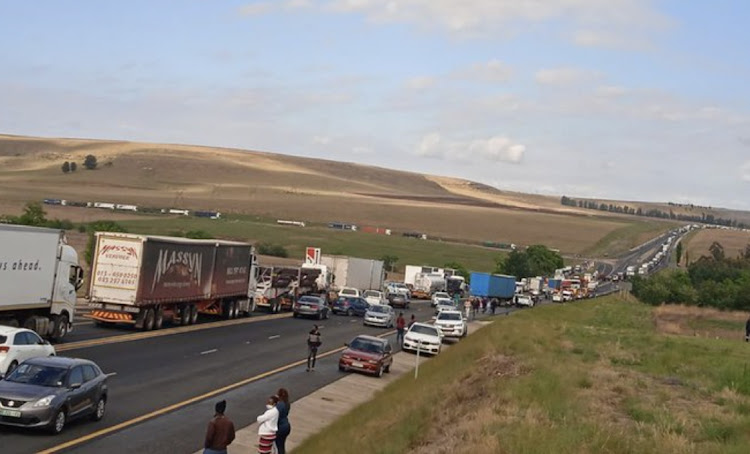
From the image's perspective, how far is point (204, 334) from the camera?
4291cm

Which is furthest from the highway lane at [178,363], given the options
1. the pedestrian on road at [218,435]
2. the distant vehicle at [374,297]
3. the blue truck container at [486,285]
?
the blue truck container at [486,285]

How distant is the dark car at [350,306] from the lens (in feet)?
218

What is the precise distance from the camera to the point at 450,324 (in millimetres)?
51906

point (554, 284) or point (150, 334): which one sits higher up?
point (150, 334)

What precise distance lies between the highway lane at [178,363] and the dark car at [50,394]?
0.34 metres

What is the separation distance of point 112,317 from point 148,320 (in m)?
1.59

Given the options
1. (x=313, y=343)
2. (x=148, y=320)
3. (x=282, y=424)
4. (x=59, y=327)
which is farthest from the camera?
(x=148, y=320)

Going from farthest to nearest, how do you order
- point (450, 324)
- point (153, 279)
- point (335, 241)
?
point (335, 241) → point (450, 324) → point (153, 279)

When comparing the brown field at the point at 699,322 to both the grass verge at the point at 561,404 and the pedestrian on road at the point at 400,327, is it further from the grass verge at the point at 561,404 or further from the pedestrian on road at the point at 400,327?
the grass verge at the point at 561,404

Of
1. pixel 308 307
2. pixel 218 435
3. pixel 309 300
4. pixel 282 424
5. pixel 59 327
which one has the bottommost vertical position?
pixel 308 307

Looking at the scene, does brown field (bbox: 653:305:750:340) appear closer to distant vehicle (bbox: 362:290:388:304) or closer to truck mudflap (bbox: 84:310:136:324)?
distant vehicle (bbox: 362:290:388:304)

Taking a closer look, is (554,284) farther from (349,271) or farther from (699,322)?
(699,322)

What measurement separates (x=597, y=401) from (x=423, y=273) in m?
80.9

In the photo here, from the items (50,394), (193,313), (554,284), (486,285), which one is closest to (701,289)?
(486,285)
